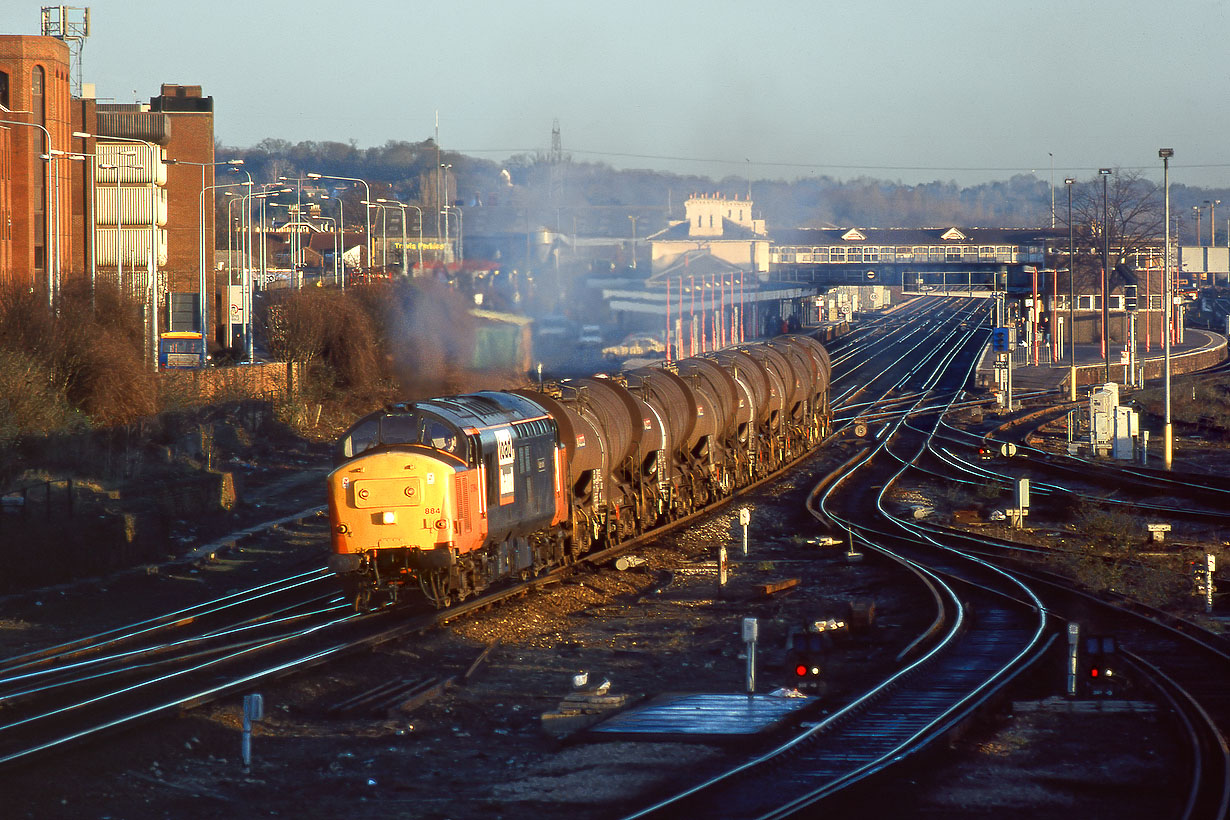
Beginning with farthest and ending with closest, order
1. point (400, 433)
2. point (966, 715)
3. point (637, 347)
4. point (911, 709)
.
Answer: point (637, 347), point (400, 433), point (911, 709), point (966, 715)

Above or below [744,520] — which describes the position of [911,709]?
below

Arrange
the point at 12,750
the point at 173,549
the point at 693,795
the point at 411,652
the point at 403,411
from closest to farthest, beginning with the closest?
Result: the point at 693,795 < the point at 12,750 < the point at 411,652 < the point at 403,411 < the point at 173,549

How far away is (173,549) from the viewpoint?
27875 millimetres

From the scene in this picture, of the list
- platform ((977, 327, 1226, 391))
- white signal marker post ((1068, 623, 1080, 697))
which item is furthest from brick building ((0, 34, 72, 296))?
white signal marker post ((1068, 623, 1080, 697))

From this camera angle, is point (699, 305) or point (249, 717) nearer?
point (249, 717)

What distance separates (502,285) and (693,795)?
74.0m

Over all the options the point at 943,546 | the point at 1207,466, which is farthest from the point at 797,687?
the point at 1207,466

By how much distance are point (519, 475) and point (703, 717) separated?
788 centimetres

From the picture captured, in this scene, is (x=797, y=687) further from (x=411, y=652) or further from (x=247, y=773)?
(x=247, y=773)

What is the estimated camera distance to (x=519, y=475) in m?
22.8

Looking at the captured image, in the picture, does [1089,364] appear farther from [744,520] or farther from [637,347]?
[744,520]

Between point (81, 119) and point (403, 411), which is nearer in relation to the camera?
point (403, 411)

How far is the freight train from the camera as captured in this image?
66.3 feet

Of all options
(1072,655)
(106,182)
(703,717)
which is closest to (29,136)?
(106,182)
